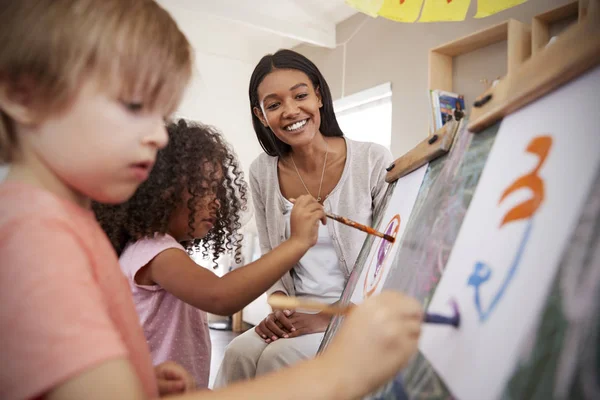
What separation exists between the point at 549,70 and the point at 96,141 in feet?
1.34

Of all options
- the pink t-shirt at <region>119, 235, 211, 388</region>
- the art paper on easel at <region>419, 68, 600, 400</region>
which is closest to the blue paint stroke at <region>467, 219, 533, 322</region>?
the art paper on easel at <region>419, 68, 600, 400</region>

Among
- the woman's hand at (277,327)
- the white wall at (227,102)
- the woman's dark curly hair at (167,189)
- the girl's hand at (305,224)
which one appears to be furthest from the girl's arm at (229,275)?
the white wall at (227,102)

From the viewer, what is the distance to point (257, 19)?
331 centimetres

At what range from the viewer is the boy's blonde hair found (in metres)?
0.42

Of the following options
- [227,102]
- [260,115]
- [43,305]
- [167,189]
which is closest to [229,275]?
[167,189]

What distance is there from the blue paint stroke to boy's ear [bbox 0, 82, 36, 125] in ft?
1.43

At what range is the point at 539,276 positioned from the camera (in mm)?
355

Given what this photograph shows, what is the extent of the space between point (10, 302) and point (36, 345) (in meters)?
0.04

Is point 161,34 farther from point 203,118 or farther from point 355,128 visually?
point 203,118

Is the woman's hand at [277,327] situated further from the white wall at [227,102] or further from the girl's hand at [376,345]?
the white wall at [227,102]

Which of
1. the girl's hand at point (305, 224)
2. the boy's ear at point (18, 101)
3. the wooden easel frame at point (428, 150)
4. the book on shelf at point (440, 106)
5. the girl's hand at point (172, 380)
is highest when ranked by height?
the book on shelf at point (440, 106)

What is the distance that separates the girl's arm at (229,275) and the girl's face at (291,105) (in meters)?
0.56

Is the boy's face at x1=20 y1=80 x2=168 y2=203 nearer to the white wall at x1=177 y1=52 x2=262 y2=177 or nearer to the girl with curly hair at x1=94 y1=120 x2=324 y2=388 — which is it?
the girl with curly hair at x1=94 y1=120 x2=324 y2=388

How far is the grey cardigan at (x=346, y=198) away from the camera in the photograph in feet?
4.24
